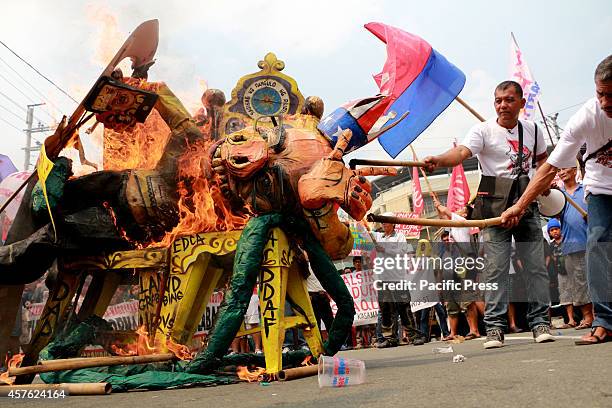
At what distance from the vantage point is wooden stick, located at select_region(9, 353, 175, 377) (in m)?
3.77

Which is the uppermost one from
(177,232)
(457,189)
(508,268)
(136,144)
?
(457,189)

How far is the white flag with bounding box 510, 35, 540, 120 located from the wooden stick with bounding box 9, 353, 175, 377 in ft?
31.5

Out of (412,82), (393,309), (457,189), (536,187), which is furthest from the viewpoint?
(457,189)

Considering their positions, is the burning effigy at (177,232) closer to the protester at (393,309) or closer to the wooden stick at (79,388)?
the wooden stick at (79,388)

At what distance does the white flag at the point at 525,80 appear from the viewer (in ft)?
38.7

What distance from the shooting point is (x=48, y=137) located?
456 cm

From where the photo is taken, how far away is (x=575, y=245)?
7477mm

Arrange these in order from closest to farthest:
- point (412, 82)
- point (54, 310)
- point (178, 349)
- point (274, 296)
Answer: point (274, 296), point (178, 349), point (54, 310), point (412, 82)

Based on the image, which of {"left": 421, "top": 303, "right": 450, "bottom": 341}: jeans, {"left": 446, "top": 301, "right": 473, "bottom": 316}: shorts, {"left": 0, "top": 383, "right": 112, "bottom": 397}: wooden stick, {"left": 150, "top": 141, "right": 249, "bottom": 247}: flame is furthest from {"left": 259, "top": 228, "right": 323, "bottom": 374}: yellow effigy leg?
{"left": 421, "top": 303, "right": 450, "bottom": 341}: jeans

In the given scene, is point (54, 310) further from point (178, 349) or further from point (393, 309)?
point (393, 309)

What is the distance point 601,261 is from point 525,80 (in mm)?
8966

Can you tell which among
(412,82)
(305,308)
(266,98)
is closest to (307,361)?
(305,308)

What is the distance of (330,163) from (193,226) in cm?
138

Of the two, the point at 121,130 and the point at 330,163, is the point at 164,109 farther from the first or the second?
the point at 330,163
